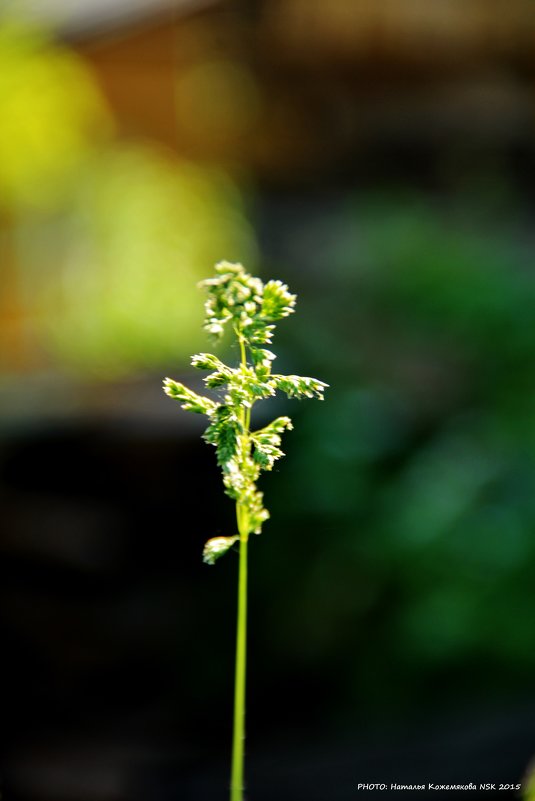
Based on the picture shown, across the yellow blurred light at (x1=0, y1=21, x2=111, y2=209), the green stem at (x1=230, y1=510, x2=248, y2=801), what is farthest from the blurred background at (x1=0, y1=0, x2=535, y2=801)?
the green stem at (x1=230, y1=510, x2=248, y2=801)

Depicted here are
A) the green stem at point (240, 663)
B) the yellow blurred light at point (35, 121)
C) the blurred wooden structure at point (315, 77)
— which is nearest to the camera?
the green stem at point (240, 663)

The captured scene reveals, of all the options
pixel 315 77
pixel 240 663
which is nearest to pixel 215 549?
pixel 240 663

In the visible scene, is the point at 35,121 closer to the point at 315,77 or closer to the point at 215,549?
the point at 315,77

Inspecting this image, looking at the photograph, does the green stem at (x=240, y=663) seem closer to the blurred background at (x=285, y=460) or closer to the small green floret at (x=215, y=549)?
the small green floret at (x=215, y=549)

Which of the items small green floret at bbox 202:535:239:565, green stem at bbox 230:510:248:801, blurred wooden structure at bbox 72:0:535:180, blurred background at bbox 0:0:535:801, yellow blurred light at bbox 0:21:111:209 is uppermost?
blurred wooden structure at bbox 72:0:535:180

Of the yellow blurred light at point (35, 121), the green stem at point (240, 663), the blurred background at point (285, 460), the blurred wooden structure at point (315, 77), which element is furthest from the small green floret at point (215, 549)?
the blurred wooden structure at point (315, 77)

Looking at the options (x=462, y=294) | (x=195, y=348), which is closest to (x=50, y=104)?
(x=195, y=348)

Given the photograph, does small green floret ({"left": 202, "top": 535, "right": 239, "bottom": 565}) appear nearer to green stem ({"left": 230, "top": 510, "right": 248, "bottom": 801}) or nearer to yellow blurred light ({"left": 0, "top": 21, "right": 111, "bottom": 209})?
green stem ({"left": 230, "top": 510, "right": 248, "bottom": 801})

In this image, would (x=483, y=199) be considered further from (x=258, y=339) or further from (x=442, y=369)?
(x=258, y=339)
